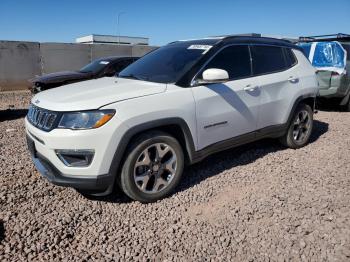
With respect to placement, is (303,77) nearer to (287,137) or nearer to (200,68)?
(287,137)

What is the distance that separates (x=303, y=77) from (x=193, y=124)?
248cm

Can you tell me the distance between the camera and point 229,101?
3928 mm

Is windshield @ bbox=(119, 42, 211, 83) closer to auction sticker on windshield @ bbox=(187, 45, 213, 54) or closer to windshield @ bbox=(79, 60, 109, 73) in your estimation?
auction sticker on windshield @ bbox=(187, 45, 213, 54)

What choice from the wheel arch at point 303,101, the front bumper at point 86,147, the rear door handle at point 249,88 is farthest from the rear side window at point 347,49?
the front bumper at point 86,147

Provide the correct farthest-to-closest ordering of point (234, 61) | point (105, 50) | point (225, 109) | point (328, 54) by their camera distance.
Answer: point (105, 50) < point (328, 54) < point (234, 61) < point (225, 109)

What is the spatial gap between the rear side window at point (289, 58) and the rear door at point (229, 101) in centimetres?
97

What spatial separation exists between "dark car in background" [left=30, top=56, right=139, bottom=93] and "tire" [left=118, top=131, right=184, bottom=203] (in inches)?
226

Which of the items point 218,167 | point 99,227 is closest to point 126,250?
point 99,227

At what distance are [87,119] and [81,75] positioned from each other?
6622 millimetres

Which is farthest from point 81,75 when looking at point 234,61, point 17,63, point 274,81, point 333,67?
point 17,63

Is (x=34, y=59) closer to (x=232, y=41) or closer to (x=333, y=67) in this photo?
(x=333, y=67)

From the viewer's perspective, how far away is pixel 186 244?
9.30 feet

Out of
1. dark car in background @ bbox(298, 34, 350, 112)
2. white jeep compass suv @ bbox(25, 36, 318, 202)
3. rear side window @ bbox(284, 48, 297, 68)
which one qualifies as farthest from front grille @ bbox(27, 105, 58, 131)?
dark car in background @ bbox(298, 34, 350, 112)

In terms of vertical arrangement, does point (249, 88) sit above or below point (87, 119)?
above
